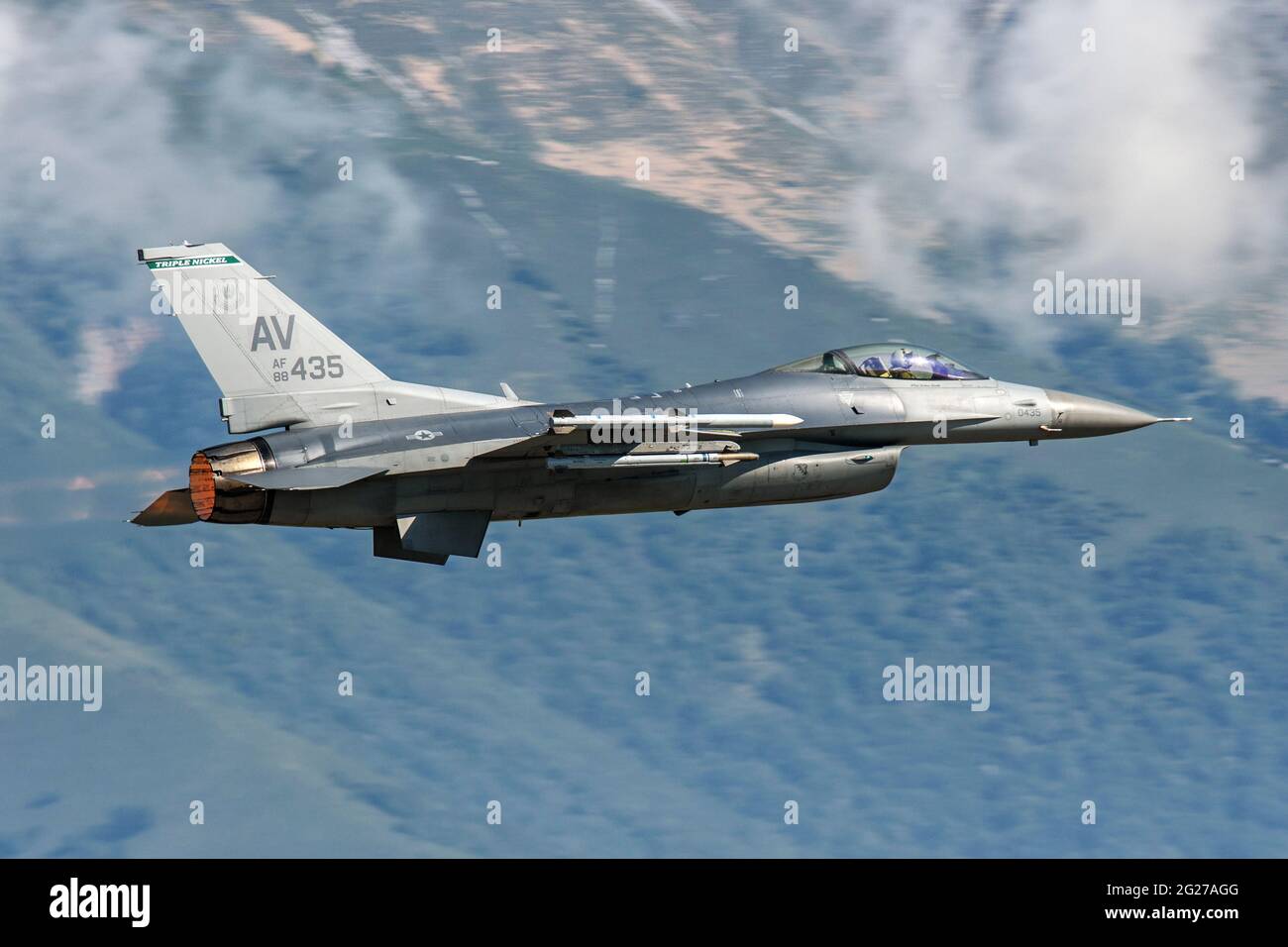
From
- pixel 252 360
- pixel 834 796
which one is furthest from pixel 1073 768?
pixel 252 360

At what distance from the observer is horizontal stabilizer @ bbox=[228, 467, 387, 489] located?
21.6 metres

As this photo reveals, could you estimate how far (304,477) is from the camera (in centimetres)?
2172

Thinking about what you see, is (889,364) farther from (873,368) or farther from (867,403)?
(867,403)

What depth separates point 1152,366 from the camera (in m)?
79.8

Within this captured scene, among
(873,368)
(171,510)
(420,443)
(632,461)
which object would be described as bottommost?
(171,510)

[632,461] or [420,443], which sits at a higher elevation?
[420,443]

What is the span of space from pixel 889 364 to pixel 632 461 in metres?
4.76

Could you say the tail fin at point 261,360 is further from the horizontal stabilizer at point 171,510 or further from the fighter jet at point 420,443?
the horizontal stabilizer at point 171,510

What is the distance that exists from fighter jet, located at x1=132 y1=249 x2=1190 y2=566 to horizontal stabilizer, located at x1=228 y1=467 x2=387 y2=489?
24 millimetres

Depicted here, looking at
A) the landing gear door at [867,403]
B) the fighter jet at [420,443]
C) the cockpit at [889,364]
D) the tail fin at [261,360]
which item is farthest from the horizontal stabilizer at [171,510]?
the landing gear door at [867,403]

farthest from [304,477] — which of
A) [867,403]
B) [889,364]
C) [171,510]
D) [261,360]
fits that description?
[889,364]

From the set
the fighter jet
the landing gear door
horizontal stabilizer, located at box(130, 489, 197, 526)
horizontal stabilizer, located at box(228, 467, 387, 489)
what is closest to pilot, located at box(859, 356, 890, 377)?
the landing gear door

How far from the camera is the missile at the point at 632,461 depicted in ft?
75.4

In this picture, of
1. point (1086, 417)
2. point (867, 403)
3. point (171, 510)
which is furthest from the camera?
point (1086, 417)
